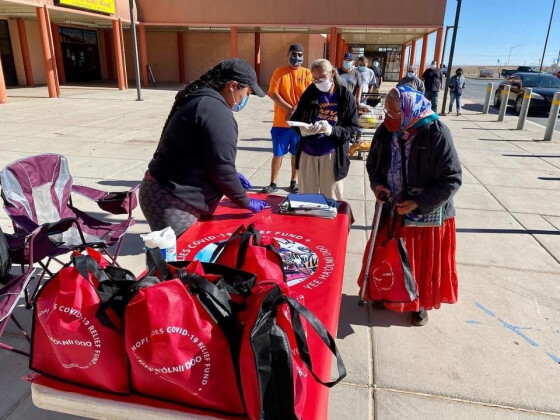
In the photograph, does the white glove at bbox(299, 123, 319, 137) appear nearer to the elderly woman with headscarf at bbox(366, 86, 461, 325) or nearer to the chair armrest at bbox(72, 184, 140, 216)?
the elderly woman with headscarf at bbox(366, 86, 461, 325)

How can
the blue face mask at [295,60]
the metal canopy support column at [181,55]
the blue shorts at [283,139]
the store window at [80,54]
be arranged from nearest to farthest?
the blue face mask at [295,60] → the blue shorts at [283,139] → the store window at [80,54] → the metal canopy support column at [181,55]

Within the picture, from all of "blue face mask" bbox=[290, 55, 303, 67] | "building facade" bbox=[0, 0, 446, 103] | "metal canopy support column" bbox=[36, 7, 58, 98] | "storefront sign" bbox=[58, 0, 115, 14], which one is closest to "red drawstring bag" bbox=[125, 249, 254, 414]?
"blue face mask" bbox=[290, 55, 303, 67]

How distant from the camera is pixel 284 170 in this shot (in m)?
7.09

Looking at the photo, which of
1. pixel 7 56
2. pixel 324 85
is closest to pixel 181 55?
pixel 7 56

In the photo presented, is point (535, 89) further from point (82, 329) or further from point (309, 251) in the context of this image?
point (82, 329)

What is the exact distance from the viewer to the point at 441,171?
254 centimetres

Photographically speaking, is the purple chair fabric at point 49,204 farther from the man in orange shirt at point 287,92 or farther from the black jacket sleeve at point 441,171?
the man in orange shirt at point 287,92

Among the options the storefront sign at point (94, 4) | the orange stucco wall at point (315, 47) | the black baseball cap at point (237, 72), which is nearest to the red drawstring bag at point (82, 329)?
the black baseball cap at point (237, 72)

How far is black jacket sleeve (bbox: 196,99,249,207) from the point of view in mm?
2326

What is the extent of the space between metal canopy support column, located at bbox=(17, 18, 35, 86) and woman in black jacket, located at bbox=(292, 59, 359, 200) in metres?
20.8

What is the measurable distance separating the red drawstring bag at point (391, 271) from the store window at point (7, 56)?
74.8 feet

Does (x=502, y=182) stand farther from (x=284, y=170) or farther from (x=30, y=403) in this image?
(x=30, y=403)

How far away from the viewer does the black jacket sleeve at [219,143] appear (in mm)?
2326

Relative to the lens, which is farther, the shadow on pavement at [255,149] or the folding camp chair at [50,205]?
the shadow on pavement at [255,149]
